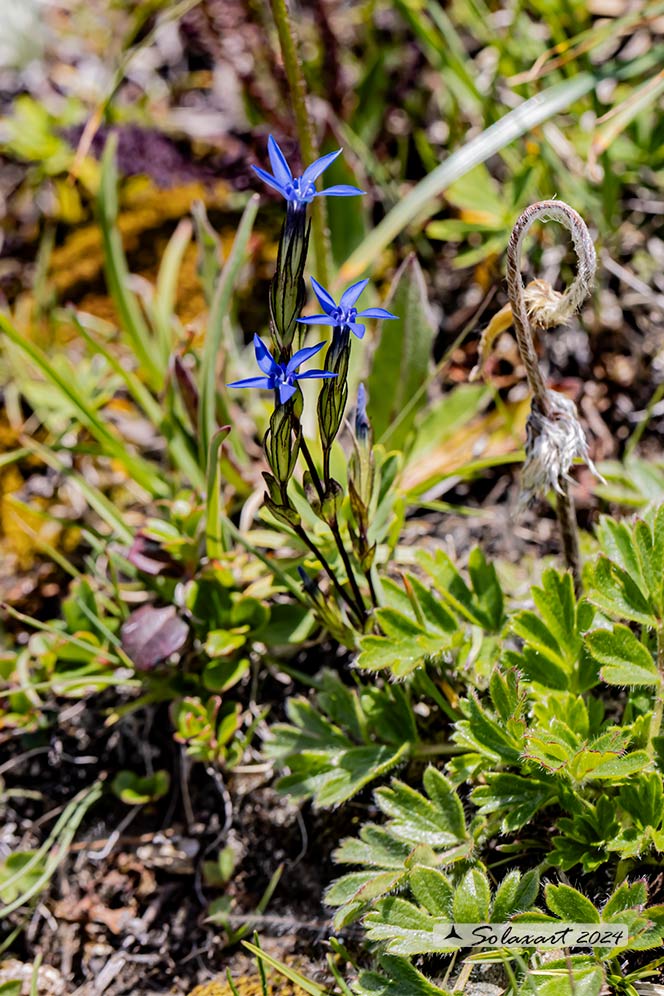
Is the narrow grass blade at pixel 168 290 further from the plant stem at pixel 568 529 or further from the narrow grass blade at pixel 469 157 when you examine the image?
the plant stem at pixel 568 529

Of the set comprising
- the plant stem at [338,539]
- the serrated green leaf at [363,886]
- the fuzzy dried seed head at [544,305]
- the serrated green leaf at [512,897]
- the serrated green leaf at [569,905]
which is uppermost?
the fuzzy dried seed head at [544,305]

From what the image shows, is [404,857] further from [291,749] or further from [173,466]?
[173,466]

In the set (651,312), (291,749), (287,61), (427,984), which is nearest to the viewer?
(427,984)

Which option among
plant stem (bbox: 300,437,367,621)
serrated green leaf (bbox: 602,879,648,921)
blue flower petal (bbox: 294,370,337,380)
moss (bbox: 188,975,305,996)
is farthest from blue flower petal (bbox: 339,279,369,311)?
moss (bbox: 188,975,305,996)

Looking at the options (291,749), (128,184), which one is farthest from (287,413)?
(128,184)

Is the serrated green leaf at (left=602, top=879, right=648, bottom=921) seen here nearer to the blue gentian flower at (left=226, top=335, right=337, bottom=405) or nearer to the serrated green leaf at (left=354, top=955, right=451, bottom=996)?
the serrated green leaf at (left=354, top=955, right=451, bottom=996)

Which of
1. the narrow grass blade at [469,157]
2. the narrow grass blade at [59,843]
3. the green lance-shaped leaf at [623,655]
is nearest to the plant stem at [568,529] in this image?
the green lance-shaped leaf at [623,655]

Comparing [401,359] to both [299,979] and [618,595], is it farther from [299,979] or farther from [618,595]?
[299,979]
